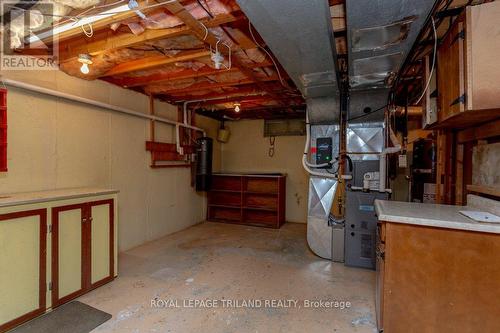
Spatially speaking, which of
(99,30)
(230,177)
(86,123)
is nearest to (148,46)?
(99,30)

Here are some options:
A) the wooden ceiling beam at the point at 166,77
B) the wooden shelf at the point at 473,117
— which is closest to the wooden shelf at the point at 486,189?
the wooden shelf at the point at 473,117

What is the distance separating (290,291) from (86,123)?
2.97 metres

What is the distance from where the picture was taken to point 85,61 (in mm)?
2383

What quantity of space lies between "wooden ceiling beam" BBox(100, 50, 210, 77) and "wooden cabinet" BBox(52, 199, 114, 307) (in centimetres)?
146

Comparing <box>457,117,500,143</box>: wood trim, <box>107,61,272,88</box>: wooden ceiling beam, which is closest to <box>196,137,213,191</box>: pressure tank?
<box>107,61,272,88</box>: wooden ceiling beam

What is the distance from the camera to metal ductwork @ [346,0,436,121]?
4.27 feet

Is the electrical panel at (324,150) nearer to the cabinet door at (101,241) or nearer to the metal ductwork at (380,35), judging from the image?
the metal ductwork at (380,35)

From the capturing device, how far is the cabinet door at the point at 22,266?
1.76 m

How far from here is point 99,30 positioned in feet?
7.22

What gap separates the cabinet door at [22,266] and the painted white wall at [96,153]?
647 mm

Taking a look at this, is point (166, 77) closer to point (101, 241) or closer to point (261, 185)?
point (101, 241)

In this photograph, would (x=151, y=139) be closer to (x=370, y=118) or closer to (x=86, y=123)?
(x=86, y=123)

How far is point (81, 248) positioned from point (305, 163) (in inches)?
106

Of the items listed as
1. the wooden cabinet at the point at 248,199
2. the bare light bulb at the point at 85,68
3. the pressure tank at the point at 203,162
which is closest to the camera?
the bare light bulb at the point at 85,68
